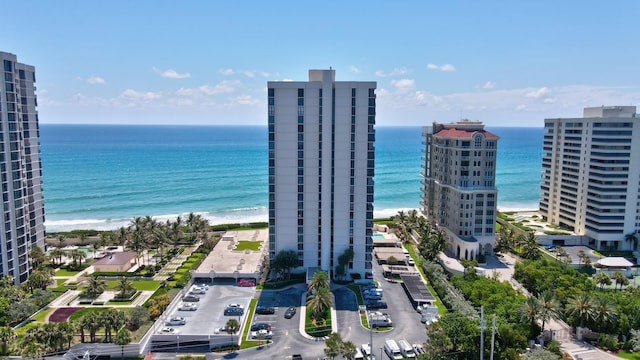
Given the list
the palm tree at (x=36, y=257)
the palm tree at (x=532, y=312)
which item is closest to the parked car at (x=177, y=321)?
the palm tree at (x=36, y=257)

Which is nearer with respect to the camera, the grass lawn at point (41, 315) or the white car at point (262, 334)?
the white car at point (262, 334)

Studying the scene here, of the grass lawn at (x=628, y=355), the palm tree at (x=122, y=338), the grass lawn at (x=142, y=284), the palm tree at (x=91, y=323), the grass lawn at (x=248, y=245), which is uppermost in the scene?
the palm tree at (x=91, y=323)

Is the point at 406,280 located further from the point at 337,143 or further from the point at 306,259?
the point at 337,143

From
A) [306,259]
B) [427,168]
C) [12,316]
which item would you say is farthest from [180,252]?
[427,168]

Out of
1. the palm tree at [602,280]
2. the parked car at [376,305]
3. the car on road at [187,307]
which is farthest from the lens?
the palm tree at [602,280]

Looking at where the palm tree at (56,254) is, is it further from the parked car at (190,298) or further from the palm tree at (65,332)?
the palm tree at (65,332)

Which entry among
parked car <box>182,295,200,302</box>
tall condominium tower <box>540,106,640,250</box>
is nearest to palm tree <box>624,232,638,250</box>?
tall condominium tower <box>540,106,640,250</box>

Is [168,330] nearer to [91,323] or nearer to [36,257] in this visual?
[91,323]

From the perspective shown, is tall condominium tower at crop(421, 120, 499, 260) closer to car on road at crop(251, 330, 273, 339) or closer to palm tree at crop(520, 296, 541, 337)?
palm tree at crop(520, 296, 541, 337)
